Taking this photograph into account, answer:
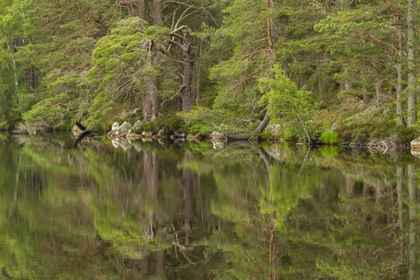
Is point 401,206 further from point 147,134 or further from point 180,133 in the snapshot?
point 147,134

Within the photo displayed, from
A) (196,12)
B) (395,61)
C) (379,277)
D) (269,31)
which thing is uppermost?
(196,12)

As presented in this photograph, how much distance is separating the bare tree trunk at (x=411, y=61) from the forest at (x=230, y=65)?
5cm

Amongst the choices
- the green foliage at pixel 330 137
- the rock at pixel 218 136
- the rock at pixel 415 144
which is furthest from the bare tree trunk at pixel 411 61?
the rock at pixel 218 136

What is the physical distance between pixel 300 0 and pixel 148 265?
88.3 feet

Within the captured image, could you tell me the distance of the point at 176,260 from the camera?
28.1 feet

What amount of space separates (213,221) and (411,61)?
52.8ft

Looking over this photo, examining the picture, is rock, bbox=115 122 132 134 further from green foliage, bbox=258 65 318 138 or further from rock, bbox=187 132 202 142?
green foliage, bbox=258 65 318 138

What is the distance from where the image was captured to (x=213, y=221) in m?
11.3

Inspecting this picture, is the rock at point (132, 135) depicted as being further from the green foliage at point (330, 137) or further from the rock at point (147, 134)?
the green foliage at point (330, 137)

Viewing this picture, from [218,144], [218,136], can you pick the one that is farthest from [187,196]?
[218,136]

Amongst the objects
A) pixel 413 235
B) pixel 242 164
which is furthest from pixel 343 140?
pixel 413 235

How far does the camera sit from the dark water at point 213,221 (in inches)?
325

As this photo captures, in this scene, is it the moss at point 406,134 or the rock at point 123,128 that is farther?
the rock at point 123,128

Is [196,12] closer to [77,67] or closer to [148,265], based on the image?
[77,67]
